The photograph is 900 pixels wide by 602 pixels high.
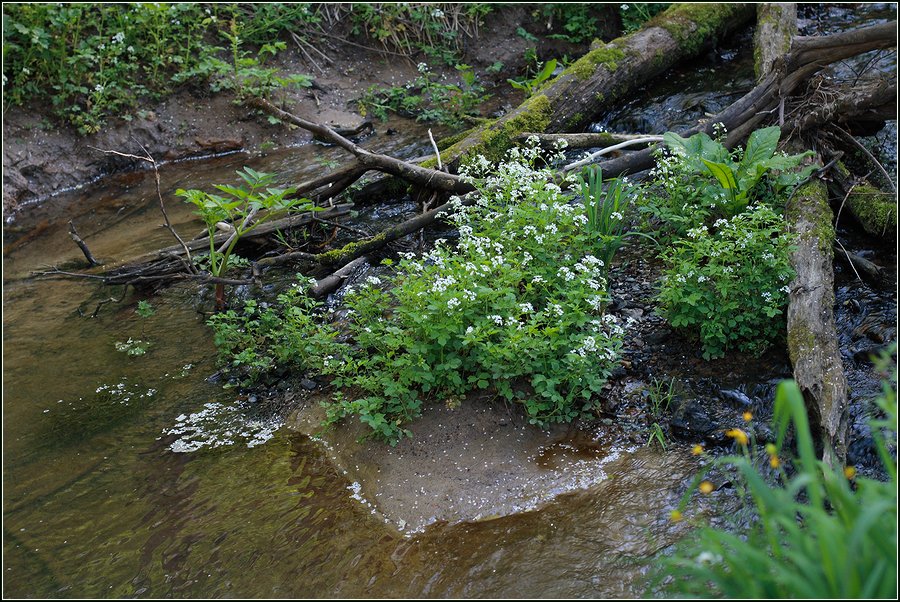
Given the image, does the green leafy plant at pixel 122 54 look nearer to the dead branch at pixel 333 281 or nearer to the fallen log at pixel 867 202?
the dead branch at pixel 333 281

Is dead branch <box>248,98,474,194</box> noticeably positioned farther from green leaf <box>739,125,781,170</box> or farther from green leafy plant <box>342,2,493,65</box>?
green leafy plant <box>342,2,493,65</box>

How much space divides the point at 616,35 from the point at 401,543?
30.2 ft

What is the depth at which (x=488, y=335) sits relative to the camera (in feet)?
14.3

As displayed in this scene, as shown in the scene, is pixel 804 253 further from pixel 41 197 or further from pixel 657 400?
pixel 41 197

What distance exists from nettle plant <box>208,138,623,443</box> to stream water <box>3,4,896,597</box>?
15.5 inches

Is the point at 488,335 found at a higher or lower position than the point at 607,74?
lower

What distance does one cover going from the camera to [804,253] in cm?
470

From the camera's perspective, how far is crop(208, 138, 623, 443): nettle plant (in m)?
4.25

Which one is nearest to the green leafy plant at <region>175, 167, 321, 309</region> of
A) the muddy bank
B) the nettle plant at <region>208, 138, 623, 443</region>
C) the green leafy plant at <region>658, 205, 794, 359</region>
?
the nettle plant at <region>208, 138, 623, 443</region>

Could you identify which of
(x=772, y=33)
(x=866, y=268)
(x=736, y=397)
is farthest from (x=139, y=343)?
(x=772, y=33)

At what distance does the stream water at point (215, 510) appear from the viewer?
11.5ft

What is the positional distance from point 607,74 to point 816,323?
4.85 metres

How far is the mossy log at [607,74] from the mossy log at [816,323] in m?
2.92

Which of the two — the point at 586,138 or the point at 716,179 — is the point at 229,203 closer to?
the point at 586,138
